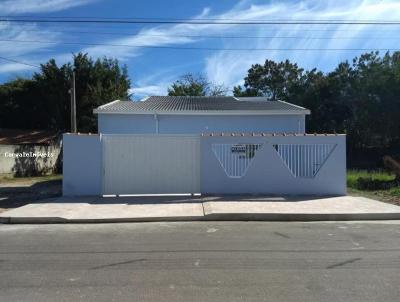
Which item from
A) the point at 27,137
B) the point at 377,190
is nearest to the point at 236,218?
the point at 377,190

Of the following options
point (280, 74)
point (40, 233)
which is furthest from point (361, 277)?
point (280, 74)

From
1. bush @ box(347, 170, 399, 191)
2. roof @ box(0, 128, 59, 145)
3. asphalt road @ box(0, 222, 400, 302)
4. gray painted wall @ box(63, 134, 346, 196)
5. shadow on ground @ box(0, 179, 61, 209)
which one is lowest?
shadow on ground @ box(0, 179, 61, 209)

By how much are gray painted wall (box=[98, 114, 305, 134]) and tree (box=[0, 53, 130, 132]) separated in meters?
16.7

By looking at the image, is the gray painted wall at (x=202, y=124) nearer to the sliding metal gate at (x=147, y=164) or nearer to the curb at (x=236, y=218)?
the sliding metal gate at (x=147, y=164)

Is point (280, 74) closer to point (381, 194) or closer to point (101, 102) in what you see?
point (101, 102)

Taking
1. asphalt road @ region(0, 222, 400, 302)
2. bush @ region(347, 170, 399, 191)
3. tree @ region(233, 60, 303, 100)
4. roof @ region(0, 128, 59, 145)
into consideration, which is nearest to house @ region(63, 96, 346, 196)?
bush @ region(347, 170, 399, 191)

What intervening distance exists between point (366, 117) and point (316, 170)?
26238 mm

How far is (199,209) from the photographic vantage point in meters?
13.5

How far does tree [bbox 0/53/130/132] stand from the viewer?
40031 millimetres

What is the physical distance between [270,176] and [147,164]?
13.5ft

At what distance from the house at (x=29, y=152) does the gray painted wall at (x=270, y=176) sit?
1574 centimetres

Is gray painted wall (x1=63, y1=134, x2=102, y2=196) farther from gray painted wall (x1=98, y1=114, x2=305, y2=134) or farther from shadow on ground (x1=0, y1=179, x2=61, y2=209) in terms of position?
gray painted wall (x1=98, y1=114, x2=305, y2=134)

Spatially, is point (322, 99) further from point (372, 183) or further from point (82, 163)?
point (82, 163)

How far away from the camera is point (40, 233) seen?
10.7 meters
